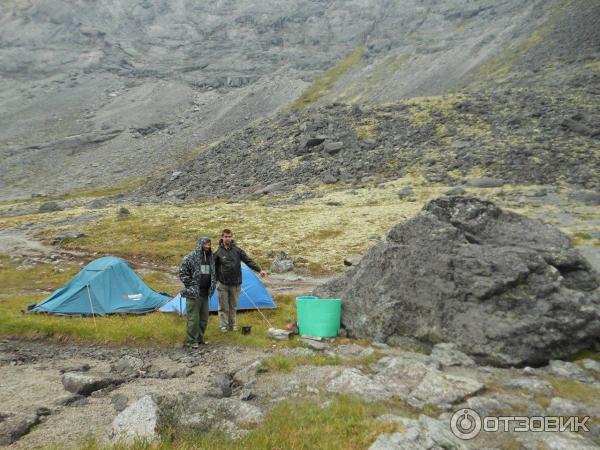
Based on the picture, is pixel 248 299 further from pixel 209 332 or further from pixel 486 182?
pixel 486 182

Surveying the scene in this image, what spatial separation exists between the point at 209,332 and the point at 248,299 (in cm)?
380

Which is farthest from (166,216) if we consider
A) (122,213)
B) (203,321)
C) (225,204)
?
(203,321)

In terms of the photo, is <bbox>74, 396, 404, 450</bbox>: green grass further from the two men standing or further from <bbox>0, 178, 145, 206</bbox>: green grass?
<bbox>0, 178, 145, 206</bbox>: green grass

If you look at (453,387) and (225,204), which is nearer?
(453,387)

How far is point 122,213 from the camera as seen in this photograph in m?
52.3

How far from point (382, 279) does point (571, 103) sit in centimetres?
6812

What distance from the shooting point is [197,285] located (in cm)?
1352

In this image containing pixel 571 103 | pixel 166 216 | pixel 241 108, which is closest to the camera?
pixel 166 216

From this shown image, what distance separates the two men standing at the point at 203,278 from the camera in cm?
1356

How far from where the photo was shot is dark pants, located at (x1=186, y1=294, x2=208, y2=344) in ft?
44.5

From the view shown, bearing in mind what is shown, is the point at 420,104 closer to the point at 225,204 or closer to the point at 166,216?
the point at 225,204

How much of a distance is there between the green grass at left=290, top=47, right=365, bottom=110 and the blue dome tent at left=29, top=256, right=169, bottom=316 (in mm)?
115320

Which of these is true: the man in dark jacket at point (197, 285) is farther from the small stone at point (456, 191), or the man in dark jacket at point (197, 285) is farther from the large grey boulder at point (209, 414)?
the small stone at point (456, 191)

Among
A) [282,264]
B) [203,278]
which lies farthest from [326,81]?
[203,278]
